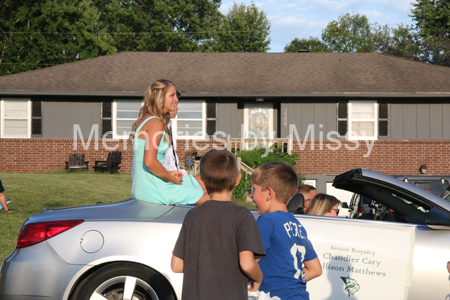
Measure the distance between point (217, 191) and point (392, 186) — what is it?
183 cm

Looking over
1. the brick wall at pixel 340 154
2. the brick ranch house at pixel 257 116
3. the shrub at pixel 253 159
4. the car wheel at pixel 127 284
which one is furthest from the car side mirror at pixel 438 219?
the brick wall at pixel 340 154

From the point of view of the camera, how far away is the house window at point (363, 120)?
20797 millimetres

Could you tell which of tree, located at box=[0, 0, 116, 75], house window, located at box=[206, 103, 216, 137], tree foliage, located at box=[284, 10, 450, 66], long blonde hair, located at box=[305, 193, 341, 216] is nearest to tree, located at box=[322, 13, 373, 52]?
tree foliage, located at box=[284, 10, 450, 66]

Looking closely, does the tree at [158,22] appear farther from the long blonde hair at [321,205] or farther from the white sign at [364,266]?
the white sign at [364,266]

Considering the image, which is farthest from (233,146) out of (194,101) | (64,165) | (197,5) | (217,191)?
(197,5)

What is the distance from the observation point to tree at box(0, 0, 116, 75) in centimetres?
3534

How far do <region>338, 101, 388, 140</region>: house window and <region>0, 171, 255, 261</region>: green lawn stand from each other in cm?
809

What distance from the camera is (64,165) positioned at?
20391 millimetres

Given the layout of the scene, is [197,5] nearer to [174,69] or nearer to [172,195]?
[174,69]

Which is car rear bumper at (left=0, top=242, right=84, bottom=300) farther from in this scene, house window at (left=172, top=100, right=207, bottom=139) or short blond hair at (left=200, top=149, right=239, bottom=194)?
house window at (left=172, top=100, right=207, bottom=139)

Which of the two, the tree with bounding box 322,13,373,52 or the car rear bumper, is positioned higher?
the tree with bounding box 322,13,373,52

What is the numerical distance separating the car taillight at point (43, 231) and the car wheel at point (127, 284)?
41 cm

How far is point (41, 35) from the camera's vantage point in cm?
3584

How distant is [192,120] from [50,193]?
9219 millimetres
